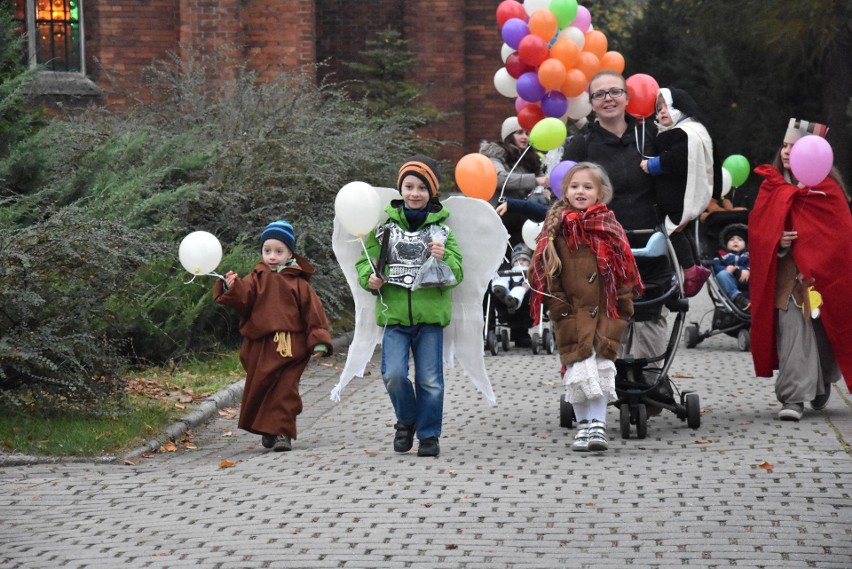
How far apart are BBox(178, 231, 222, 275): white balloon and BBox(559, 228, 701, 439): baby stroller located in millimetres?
2547

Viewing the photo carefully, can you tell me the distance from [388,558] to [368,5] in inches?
721

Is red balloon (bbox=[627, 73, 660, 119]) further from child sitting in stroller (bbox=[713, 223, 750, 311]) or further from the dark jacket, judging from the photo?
child sitting in stroller (bbox=[713, 223, 750, 311])

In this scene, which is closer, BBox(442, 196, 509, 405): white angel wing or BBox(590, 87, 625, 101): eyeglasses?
BBox(442, 196, 509, 405): white angel wing

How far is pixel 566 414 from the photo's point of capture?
9359mm

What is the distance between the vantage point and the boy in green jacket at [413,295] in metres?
8.53

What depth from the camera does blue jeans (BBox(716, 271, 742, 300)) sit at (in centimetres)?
1398

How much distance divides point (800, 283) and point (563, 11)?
4.60m

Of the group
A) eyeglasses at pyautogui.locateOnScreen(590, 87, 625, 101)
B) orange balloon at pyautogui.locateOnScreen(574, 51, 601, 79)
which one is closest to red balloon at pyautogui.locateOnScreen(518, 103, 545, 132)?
orange balloon at pyautogui.locateOnScreen(574, 51, 601, 79)

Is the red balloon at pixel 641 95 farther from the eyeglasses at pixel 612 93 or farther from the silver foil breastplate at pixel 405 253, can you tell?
the silver foil breastplate at pixel 405 253

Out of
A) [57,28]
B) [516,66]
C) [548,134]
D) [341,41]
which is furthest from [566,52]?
[57,28]

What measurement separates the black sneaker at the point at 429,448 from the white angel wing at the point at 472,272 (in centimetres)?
60

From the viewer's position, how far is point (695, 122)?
958 cm

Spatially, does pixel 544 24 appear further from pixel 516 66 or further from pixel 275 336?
pixel 275 336

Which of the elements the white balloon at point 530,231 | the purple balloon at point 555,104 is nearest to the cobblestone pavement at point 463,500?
the white balloon at point 530,231
